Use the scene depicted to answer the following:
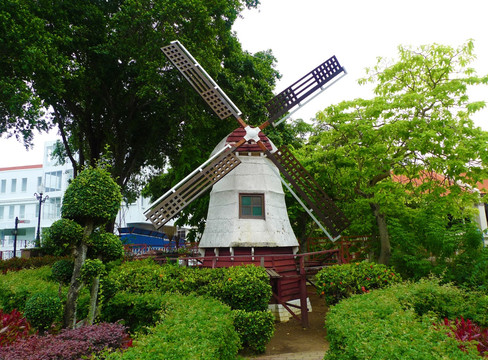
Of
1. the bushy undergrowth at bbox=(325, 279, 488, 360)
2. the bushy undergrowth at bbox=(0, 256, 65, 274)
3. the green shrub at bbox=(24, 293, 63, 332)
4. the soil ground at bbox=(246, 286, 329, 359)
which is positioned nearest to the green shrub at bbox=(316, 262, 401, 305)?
the soil ground at bbox=(246, 286, 329, 359)

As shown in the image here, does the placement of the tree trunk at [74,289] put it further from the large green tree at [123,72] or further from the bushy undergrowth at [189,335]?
the large green tree at [123,72]

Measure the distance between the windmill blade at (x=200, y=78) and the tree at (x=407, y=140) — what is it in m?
4.66

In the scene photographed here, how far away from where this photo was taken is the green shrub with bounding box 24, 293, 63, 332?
728 cm

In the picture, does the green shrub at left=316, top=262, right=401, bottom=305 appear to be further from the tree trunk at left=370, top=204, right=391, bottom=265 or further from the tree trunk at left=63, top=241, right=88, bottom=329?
the tree trunk at left=63, top=241, right=88, bottom=329

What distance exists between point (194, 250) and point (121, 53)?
12.0 m

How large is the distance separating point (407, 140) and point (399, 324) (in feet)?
33.1

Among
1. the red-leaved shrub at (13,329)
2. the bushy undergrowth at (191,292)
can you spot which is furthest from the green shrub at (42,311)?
the bushy undergrowth at (191,292)

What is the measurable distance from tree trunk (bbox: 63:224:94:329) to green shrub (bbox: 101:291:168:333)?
1.12 m

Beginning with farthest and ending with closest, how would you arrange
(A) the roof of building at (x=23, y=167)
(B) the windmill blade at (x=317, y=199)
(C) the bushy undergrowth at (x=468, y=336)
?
(A) the roof of building at (x=23, y=167)
(B) the windmill blade at (x=317, y=199)
(C) the bushy undergrowth at (x=468, y=336)

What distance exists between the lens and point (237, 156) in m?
13.8

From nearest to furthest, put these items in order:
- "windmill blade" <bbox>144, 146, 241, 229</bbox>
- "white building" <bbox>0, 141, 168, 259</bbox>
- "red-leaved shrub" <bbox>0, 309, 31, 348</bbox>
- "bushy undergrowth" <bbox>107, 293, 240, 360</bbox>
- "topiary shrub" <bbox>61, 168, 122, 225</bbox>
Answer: "bushy undergrowth" <bbox>107, 293, 240, 360</bbox>, "red-leaved shrub" <bbox>0, 309, 31, 348</bbox>, "topiary shrub" <bbox>61, 168, 122, 225</bbox>, "windmill blade" <bbox>144, 146, 241, 229</bbox>, "white building" <bbox>0, 141, 168, 259</bbox>

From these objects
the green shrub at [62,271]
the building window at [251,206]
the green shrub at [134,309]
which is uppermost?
the building window at [251,206]

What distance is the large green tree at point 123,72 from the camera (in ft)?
44.3

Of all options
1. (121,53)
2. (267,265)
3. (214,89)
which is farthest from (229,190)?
(121,53)
